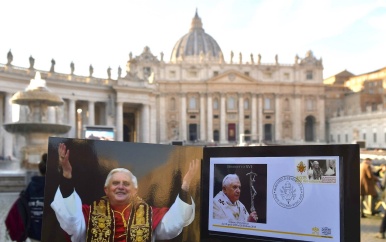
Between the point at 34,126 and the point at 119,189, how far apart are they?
20.7 m

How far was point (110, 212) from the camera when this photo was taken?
332 centimetres

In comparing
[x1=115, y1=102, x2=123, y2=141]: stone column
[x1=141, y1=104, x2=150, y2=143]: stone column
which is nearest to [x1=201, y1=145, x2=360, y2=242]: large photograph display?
[x1=115, y1=102, x2=123, y2=141]: stone column

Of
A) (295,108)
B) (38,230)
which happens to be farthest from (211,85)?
(38,230)

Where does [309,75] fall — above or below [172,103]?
above

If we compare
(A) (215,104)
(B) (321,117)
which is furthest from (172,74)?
(B) (321,117)

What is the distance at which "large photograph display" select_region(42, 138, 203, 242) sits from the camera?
3.32m

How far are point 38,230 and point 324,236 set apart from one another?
524 centimetres

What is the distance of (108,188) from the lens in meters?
3.31

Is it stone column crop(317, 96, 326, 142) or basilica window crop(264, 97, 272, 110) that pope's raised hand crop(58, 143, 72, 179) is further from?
stone column crop(317, 96, 326, 142)

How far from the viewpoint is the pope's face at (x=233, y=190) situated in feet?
10.7

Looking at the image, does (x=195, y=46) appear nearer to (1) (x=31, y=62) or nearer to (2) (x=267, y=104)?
(2) (x=267, y=104)

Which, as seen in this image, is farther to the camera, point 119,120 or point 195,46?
point 195,46

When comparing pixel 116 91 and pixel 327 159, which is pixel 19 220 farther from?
pixel 116 91

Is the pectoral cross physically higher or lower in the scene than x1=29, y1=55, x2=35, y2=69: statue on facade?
lower
